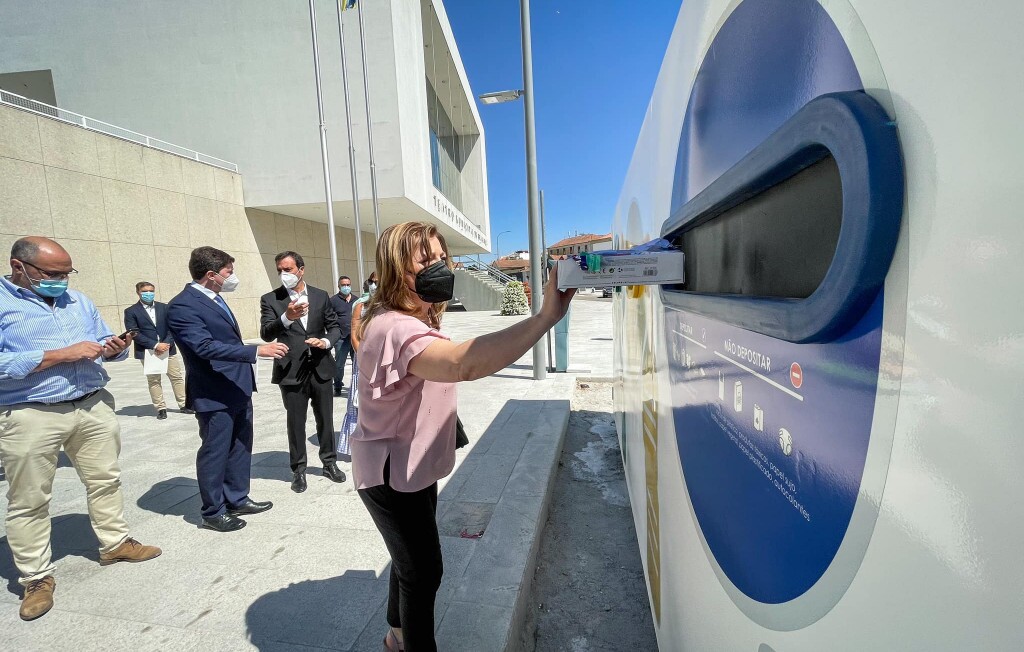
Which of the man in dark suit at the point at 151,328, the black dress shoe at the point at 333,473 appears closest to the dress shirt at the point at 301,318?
the black dress shoe at the point at 333,473

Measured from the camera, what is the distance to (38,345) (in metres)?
2.42

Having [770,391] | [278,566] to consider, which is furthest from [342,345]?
[770,391]

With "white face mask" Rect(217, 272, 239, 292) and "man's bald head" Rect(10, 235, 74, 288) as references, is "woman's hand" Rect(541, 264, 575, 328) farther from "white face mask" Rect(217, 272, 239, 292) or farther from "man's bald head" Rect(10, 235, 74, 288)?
"white face mask" Rect(217, 272, 239, 292)

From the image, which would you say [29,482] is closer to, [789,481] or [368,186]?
[789,481]

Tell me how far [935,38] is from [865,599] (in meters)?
0.70

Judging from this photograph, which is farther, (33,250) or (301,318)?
(301,318)

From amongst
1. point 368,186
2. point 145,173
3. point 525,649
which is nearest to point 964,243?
point 525,649

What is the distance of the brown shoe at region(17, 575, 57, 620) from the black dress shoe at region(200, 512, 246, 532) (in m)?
0.79

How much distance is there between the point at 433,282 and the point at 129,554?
2788 millimetres

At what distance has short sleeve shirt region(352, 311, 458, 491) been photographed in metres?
1.41

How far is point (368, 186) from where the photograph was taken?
16.5 meters

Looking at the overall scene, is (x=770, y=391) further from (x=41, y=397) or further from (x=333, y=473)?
(x=333, y=473)

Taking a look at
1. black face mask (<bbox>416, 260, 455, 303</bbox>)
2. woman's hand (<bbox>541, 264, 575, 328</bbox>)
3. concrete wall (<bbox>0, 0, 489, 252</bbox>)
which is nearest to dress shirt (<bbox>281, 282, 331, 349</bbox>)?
black face mask (<bbox>416, 260, 455, 303</bbox>)

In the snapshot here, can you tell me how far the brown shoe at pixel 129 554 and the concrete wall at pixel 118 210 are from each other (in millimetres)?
10778
